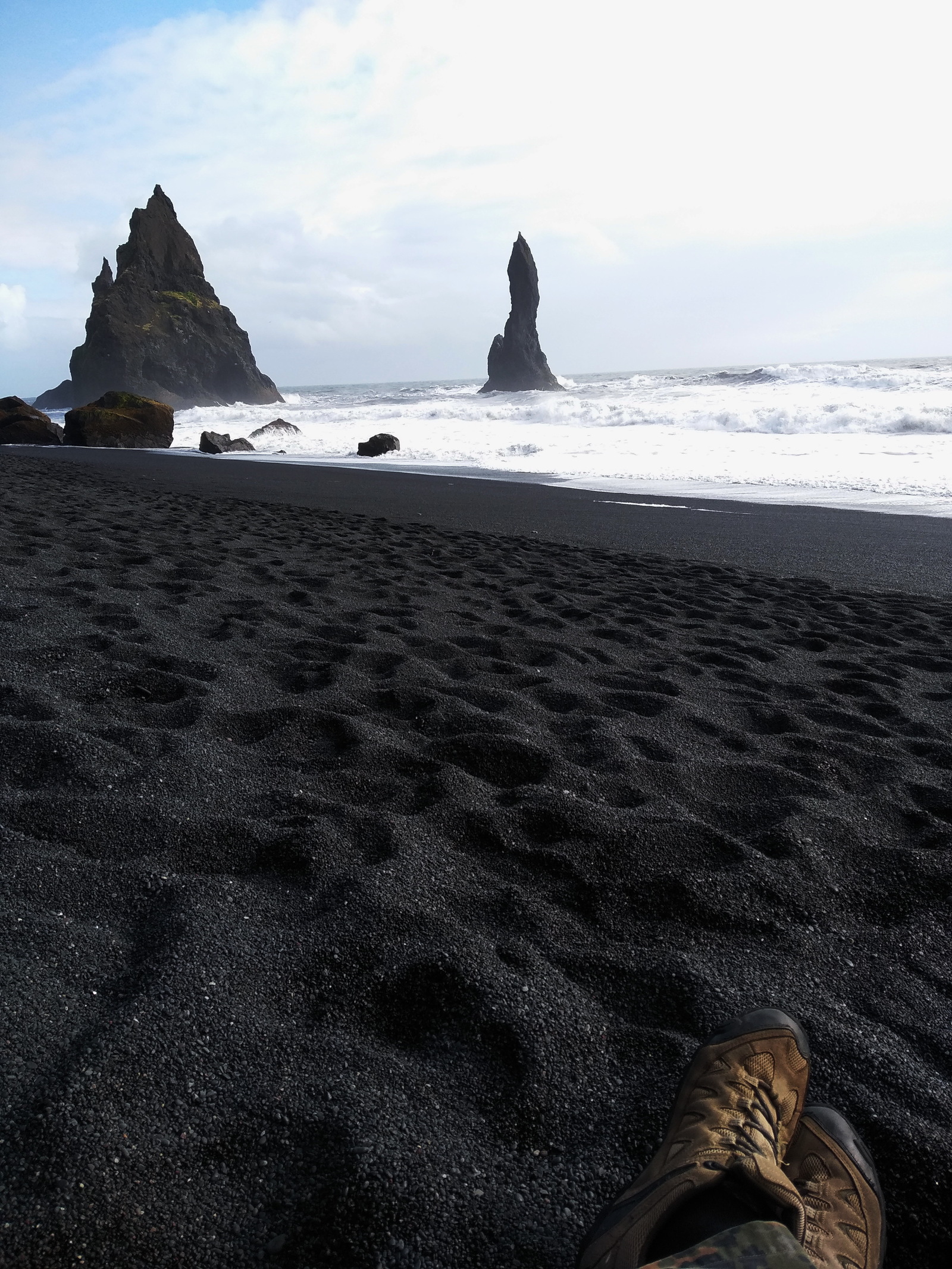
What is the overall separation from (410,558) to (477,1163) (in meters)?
4.54

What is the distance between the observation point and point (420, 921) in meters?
1.68

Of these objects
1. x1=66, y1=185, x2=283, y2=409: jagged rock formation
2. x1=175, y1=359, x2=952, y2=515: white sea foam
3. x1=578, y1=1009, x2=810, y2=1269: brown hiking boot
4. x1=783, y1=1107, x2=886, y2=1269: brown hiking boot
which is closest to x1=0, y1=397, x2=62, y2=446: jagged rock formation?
x1=175, y1=359, x2=952, y2=515: white sea foam

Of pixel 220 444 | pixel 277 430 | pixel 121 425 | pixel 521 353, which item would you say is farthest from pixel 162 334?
pixel 220 444

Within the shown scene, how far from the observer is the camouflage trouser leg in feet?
3.15

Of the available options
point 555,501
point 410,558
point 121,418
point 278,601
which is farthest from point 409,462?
point 278,601

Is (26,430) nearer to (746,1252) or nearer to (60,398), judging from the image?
(746,1252)

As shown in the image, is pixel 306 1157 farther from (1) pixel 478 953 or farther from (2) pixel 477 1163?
(1) pixel 478 953

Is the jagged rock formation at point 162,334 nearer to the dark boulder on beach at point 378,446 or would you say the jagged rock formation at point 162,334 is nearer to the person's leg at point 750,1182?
the dark boulder on beach at point 378,446

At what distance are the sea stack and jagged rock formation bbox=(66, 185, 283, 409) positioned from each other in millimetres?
19674

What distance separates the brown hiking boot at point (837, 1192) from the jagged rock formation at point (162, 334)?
202ft

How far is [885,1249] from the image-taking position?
1.12m

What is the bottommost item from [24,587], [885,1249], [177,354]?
[885,1249]

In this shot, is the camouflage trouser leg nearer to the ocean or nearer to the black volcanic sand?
the black volcanic sand

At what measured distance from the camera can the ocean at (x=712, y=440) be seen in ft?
34.7
